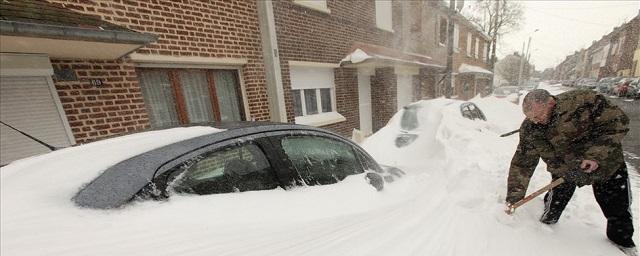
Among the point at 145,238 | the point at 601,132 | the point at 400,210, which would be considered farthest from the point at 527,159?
the point at 145,238

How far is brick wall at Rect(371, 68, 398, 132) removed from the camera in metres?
9.05

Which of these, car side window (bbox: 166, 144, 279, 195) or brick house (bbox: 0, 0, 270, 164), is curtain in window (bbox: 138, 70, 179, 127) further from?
car side window (bbox: 166, 144, 279, 195)

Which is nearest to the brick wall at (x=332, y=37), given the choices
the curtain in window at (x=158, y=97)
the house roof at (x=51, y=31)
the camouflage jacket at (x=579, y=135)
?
the curtain in window at (x=158, y=97)

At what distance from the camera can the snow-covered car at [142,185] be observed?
95 cm

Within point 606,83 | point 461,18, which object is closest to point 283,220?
point 606,83

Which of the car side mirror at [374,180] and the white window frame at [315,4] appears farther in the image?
the white window frame at [315,4]

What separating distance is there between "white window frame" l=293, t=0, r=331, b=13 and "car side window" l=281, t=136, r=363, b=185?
498 cm

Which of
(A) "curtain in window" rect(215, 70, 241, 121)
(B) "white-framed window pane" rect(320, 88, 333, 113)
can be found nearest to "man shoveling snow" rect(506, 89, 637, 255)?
(A) "curtain in window" rect(215, 70, 241, 121)

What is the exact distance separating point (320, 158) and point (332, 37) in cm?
586

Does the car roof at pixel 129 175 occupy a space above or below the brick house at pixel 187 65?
below

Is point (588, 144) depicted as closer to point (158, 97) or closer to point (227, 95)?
point (227, 95)

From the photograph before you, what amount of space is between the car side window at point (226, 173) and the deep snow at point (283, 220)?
0.07 metres

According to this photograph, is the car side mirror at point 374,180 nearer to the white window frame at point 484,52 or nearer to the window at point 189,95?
the window at point 189,95

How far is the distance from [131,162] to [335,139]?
1484 millimetres
